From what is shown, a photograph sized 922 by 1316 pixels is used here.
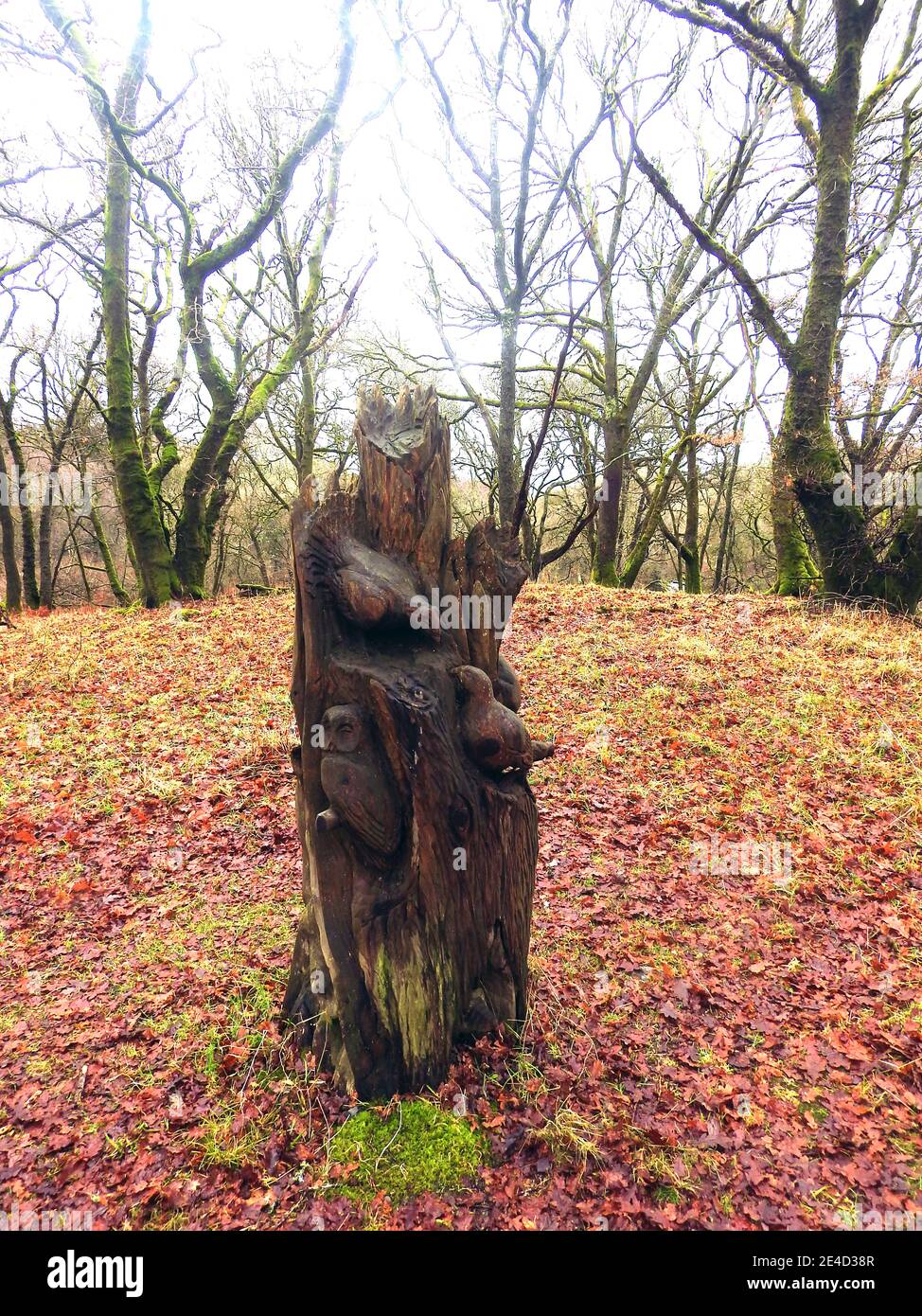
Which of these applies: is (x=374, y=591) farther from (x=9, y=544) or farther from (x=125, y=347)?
(x=9, y=544)

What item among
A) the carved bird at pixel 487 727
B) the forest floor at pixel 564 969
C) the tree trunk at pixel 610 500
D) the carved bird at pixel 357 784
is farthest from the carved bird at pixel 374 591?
the tree trunk at pixel 610 500

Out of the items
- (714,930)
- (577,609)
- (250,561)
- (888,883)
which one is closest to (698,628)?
(577,609)

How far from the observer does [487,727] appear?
2.73 meters

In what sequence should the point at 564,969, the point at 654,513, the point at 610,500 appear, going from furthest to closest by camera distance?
the point at 654,513 < the point at 610,500 < the point at 564,969

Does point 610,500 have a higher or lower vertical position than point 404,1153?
higher

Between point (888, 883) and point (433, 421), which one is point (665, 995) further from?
point (433, 421)

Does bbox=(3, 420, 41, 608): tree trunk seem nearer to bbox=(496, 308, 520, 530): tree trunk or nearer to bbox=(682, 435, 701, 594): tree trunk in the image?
bbox=(496, 308, 520, 530): tree trunk

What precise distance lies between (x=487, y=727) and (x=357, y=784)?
2.00 ft

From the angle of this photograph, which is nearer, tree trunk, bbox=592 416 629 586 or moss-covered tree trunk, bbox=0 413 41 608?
tree trunk, bbox=592 416 629 586

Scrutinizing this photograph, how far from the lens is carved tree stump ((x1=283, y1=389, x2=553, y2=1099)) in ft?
8.58

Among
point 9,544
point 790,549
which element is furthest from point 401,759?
point 9,544

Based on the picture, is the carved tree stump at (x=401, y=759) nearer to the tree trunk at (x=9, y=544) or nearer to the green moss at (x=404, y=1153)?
the green moss at (x=404, y=1153)

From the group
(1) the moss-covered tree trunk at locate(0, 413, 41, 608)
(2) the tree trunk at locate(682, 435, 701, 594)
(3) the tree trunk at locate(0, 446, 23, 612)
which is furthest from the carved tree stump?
(1) the moss-covered tree trunk at locate(0, 413, 41, 608)
